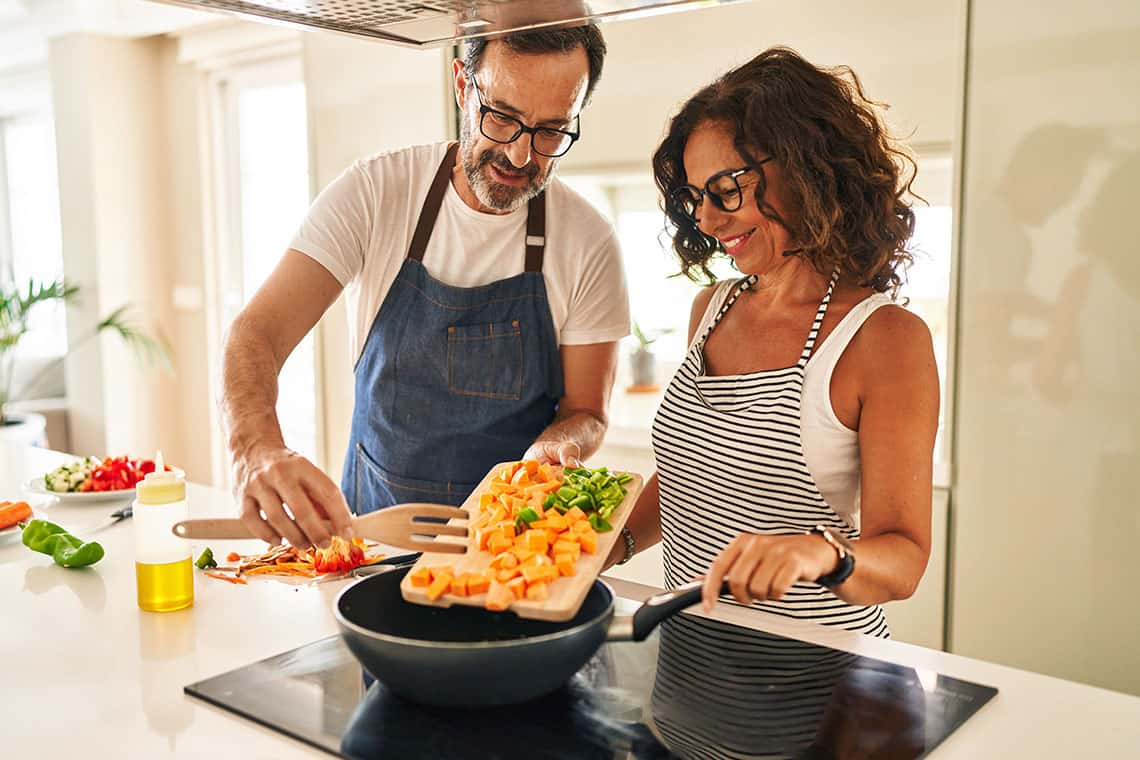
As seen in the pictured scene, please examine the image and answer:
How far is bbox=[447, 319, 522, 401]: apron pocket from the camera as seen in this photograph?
212cm

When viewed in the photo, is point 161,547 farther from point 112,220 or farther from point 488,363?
point 112,220

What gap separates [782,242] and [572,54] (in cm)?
54

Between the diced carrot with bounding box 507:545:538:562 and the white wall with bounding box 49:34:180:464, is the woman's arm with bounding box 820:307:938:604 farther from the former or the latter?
the white wall with bounding box 49:34:180:464

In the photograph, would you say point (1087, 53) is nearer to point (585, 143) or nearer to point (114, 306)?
point (585, 143)

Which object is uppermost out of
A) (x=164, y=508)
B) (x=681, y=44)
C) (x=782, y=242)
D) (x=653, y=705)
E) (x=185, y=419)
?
(x=681, y=44)

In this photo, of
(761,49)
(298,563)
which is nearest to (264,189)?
(761,49)

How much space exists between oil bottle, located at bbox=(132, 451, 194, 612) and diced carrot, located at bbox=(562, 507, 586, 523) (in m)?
0.56

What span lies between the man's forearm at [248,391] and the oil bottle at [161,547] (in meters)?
0.12

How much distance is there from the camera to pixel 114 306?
5.09 metres

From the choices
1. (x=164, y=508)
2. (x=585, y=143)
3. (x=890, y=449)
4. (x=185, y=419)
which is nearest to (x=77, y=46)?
(x=185, y=419)

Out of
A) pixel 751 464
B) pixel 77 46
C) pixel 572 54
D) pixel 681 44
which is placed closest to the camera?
pixel 751 464

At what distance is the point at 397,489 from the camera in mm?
2150

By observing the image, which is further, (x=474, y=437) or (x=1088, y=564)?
(x=1088, y=564)

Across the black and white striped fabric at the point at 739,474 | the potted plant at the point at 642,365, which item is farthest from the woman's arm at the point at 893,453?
the potted plant at the point at 642,365
